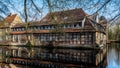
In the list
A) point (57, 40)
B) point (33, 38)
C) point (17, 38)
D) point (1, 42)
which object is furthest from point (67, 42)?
point (1, 42)

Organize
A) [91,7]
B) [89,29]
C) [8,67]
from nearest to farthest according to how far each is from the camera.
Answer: [91,7], [8,67], [89,29]

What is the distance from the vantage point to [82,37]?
2381 centimetres

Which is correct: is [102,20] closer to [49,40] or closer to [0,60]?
[0,60]

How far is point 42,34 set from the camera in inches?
1094

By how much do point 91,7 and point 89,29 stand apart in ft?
64.6

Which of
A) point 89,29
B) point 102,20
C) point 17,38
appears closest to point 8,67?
point 102,20

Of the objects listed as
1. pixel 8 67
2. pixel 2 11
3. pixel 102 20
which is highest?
pixel 2 11

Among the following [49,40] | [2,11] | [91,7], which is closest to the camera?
[91,7]

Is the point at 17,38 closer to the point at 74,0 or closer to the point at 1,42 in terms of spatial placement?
the point at 1,42

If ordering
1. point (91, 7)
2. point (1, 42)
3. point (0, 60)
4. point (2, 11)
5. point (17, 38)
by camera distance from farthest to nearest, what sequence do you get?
point (1, 42) < point (17, 38) < point (0, 60) < point (2, 11) < point (91, 7)

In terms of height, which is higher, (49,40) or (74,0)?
(74,0)

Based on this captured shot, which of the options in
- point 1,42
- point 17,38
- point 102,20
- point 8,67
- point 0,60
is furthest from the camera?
point 1,42

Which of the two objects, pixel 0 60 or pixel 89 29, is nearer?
pixel 0 60

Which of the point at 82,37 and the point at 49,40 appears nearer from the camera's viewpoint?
the point at 82,37
